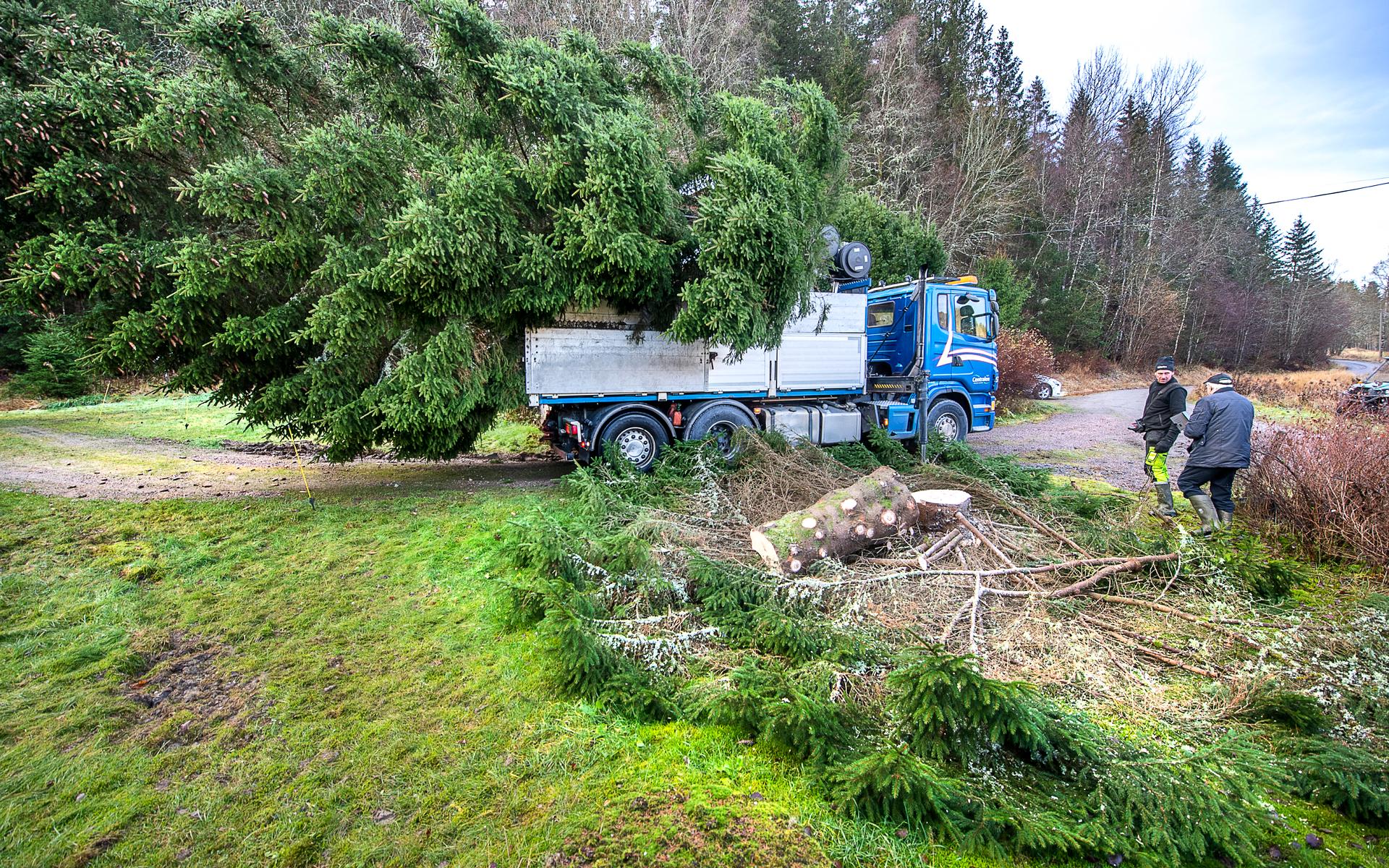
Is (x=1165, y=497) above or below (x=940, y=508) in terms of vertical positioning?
below

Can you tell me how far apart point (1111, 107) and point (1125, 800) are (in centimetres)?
4137

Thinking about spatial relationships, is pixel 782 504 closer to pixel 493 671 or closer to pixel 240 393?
pixel 493 671

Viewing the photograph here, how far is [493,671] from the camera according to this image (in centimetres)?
340

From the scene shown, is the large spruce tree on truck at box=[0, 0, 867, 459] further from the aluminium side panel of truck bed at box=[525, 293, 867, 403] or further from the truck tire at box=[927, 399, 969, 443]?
the truck tire at box=[927, 399, 969, 443]

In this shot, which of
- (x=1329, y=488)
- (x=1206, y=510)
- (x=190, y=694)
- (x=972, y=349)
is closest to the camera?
(x=190, y=694)

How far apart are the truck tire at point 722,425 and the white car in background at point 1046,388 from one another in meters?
16.1

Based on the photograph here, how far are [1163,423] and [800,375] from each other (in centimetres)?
445

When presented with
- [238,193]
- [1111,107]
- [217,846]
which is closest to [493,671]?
[217,846]

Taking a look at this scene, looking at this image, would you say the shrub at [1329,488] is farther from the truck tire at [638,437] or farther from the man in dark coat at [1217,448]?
the truck tire at [638,437]

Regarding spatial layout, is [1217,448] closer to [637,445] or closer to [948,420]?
[948,420]

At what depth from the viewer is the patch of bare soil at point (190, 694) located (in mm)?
2850

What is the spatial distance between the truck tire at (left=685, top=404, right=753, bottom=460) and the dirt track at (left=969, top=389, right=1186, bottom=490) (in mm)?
5204

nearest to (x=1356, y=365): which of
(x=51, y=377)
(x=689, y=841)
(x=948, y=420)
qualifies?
(x=948, y=420)

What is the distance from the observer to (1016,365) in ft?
58.6
